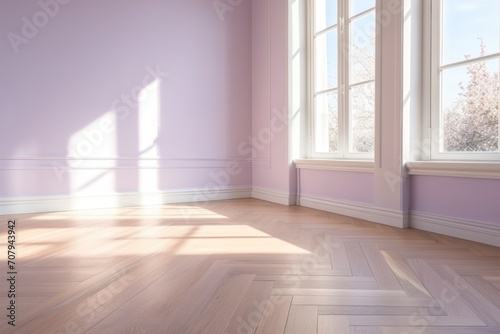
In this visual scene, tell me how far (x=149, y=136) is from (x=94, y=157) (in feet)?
2.16

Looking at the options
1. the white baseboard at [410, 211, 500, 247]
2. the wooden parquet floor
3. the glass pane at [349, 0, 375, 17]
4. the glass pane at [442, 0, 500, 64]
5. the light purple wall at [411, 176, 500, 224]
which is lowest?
the wooden parquet floor

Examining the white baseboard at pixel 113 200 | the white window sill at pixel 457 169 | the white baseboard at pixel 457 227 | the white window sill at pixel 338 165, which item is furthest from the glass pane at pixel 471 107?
the white baseboard at pixel 113 200

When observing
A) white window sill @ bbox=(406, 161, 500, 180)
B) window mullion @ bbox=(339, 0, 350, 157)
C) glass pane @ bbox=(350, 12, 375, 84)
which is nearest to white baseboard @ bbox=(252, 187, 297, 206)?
window mullion @ bbox=(339, 0, 350, 157)

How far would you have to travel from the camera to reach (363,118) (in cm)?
353

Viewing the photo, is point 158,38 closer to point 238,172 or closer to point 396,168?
point 238,172

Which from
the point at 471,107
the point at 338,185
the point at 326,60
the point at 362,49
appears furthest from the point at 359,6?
the point at 338,185

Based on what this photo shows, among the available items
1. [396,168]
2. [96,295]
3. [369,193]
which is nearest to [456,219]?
[396,168]

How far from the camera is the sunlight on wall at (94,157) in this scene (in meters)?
3.89

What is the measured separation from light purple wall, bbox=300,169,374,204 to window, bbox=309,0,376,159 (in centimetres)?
22

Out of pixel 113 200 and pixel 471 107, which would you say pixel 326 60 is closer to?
pixel 471 107

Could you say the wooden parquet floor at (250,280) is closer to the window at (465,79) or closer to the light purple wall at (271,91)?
the window at (465,79)

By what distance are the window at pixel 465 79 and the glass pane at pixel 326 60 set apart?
3.72 ft

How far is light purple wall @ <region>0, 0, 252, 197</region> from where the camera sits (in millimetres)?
3637

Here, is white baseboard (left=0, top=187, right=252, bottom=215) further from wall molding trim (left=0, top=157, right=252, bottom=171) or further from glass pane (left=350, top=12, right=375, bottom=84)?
glass pane (left=350, top=12, right=375, bottom=84)
